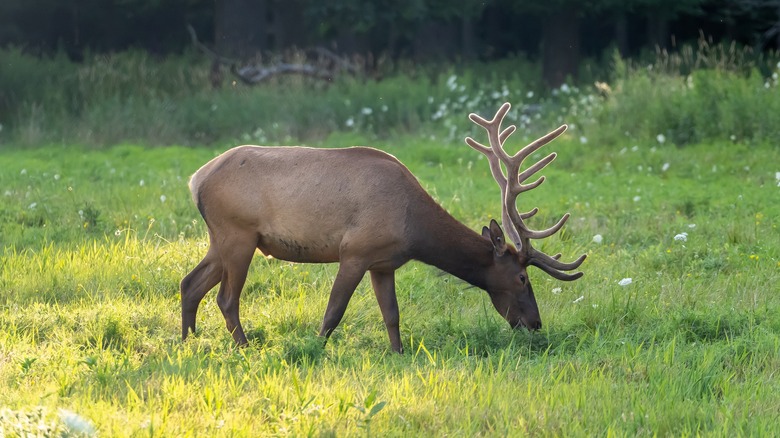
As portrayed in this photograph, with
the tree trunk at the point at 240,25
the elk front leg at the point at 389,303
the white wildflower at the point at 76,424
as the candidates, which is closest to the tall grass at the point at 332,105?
the tree trunk at the point at 240,25

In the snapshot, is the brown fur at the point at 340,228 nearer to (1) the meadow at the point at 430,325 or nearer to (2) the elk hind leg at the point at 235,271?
(2) the elk hind leg at the point at 235,271

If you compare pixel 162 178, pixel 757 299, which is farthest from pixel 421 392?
pixel 162 178

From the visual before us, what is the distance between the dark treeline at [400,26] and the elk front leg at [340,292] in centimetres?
1614

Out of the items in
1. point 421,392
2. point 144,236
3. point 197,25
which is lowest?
point 197,25

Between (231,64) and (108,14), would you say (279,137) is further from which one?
(108,14)

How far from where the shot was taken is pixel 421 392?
5750 mm

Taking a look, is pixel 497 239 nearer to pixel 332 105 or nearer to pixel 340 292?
pixel 340 292

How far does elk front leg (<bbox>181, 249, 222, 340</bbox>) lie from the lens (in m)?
7.31

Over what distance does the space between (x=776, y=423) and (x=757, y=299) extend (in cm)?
266

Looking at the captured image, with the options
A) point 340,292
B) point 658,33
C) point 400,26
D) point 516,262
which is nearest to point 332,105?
point 400,26

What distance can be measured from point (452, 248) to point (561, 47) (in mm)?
16961

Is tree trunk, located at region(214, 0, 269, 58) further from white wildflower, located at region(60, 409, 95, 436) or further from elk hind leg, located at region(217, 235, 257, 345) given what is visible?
white wildflower, located at region(60, 409, 95, 436)

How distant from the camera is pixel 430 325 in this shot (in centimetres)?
743

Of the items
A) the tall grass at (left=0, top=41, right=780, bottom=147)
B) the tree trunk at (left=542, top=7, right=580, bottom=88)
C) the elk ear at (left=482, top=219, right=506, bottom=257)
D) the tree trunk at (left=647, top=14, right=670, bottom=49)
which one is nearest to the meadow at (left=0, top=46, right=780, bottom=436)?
the elk ear at (left=482, top=219, right=506, bottom=257)
